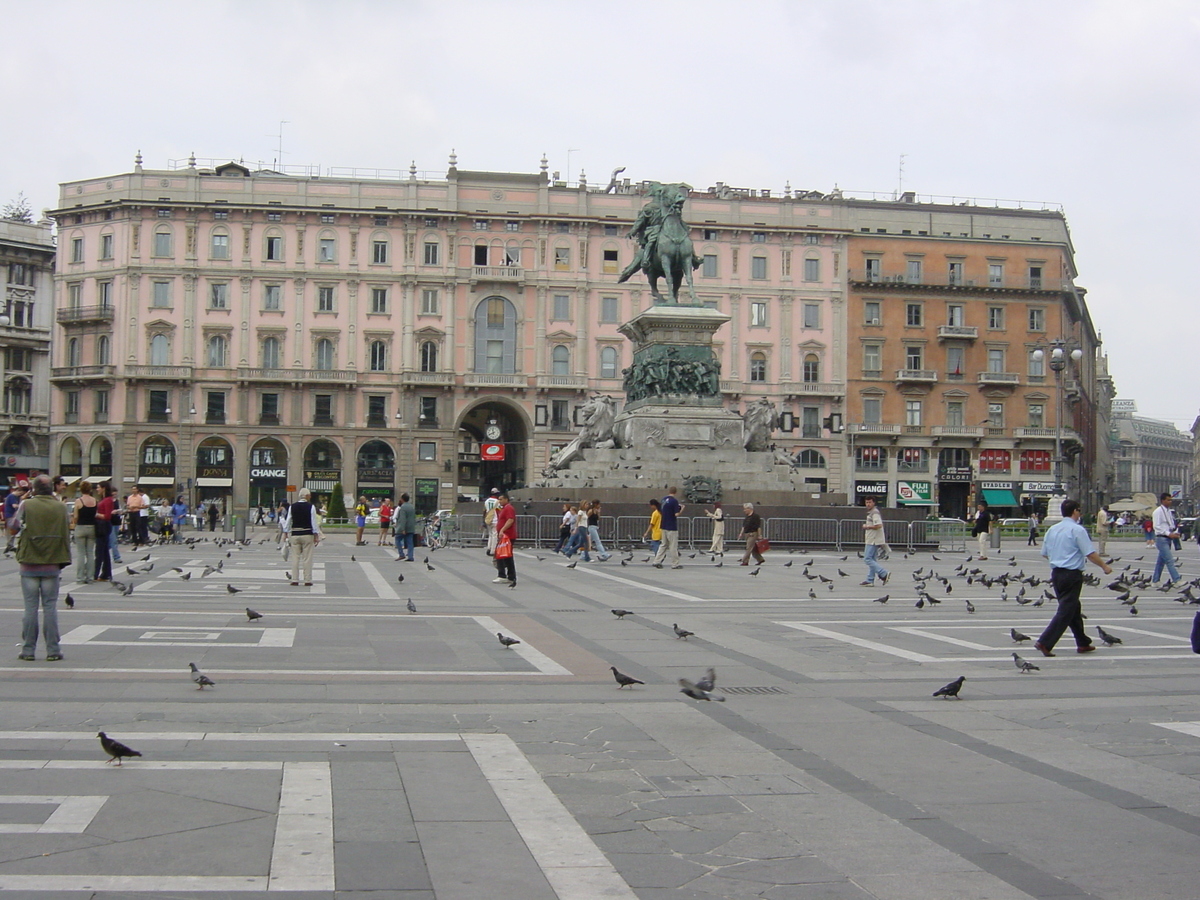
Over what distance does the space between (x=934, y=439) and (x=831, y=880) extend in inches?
Answer: 2972

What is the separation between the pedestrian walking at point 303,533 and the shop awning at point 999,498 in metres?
62.8

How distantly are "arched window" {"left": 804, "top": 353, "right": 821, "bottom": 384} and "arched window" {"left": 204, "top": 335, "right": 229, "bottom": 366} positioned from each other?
34.1m

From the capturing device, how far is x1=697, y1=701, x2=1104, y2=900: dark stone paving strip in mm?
5559

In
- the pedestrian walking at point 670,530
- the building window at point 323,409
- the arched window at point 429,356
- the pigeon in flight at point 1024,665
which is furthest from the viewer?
the arched window at point 429,356

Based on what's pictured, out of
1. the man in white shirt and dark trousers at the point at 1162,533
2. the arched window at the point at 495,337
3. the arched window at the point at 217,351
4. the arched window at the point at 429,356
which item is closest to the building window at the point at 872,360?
the arched window at the point at 495,337

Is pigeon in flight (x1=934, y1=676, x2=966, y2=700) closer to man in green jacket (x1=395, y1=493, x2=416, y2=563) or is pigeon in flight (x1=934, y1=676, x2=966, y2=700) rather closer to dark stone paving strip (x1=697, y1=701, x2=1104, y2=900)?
dark stone paving strip (x1=697, y1=701, x2=1104, y2=900)

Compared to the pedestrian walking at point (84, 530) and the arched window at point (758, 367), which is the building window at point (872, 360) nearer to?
the arched window at point (758, 367)

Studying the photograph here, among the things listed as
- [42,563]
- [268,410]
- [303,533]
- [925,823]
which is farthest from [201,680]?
[268,410]

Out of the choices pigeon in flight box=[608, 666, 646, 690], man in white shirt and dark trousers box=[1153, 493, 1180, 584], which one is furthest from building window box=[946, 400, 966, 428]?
pigeon in flight box=[608, 666, 646, 690]

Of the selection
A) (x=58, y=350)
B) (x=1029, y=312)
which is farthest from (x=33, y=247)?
(x=1029, y=312)

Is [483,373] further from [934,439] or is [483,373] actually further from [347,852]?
[347,852]

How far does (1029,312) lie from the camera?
80.9 m

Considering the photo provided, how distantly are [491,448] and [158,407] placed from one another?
62.1ft

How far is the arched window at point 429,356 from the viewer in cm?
7488
